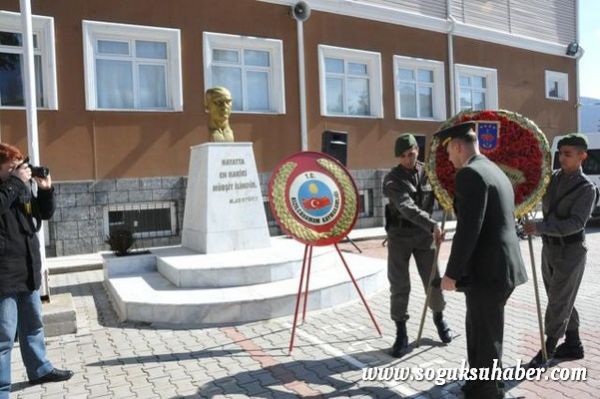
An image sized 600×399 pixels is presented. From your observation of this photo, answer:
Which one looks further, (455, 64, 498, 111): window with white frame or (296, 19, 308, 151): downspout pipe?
(455, 64, 498, 111): window with white frame

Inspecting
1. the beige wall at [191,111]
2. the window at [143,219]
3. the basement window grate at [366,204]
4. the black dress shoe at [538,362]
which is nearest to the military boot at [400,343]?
the black dress shoe at [538,362]

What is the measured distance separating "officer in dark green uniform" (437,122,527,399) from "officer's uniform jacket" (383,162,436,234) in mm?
1058

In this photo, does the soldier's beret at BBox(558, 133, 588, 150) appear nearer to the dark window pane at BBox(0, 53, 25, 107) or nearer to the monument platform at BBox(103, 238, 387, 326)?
the monument platform at BBox(103, 238, 387, 326)

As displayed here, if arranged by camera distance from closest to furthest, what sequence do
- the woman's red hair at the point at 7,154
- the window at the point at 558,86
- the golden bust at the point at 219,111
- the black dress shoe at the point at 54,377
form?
the woman's red hair at the point at 7,154, the black dress shoe at the point at 54,377, the golden bust at the point at 219,111, the window at the point at 558,86

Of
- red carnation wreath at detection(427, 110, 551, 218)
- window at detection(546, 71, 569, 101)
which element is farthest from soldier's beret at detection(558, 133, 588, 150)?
window at detection(546, 71, 569, 101)

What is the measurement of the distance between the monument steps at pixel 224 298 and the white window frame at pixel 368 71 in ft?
26.5

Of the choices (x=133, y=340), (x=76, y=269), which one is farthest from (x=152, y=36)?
(x=133, y=340)

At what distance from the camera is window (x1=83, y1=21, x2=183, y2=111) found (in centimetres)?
1148

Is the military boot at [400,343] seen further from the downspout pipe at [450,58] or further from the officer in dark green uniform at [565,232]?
the downspout pipe at [450,58]

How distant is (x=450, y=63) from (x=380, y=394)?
15.2 m

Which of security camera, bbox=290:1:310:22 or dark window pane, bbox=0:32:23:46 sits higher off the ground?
security camera, bbox=290:1:310:22

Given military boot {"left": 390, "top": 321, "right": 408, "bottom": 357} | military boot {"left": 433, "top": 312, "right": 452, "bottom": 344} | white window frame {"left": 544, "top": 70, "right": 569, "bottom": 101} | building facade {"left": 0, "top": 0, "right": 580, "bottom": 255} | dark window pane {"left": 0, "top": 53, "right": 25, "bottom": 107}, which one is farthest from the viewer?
white window frame {"left": 544, "top": 70, "right": 569, "bottom": 101}

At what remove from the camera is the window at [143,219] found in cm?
1173

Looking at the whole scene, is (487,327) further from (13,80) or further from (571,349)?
(13,80)
